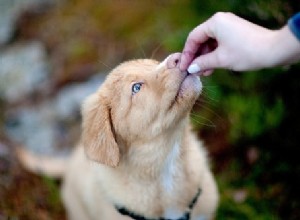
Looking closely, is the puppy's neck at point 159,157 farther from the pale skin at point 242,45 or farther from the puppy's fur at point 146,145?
the pale skin at point 242,45

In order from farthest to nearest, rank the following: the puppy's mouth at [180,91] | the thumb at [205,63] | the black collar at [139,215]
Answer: the black collar at [139,215] < the puppy's mouth at [180,91] < the thumb at [205,63]

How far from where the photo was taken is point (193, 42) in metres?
3.22

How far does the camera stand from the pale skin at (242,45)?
2738 millimetres

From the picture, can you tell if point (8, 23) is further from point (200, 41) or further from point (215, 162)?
point (200, 41)

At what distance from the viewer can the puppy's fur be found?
11.5 ft

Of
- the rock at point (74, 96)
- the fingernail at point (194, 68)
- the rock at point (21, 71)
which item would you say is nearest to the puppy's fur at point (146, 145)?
the fingernail at point (194, 68)

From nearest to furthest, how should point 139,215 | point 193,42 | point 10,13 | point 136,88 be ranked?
point 193,42, point 136,88, point 139,215, point 10,13

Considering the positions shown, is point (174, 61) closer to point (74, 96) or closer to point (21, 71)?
point (74, 96)

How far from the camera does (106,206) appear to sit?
4125mm

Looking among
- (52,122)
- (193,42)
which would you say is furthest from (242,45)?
(52,122)

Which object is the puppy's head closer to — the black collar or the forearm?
the black collar

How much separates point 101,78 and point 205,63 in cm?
324

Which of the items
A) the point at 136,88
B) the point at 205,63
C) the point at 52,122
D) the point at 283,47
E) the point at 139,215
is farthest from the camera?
the point at 52,122

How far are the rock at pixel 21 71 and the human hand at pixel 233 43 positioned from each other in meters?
3.73
